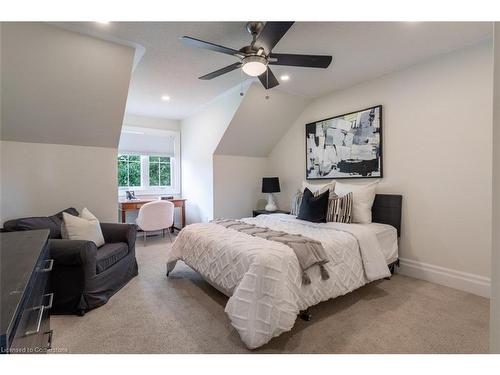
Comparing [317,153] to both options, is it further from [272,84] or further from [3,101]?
[3,101]

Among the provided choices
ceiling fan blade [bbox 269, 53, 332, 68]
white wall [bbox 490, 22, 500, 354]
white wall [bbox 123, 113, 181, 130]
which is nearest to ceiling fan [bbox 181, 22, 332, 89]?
ceiling fan blade [bbox 269, 53, 332, 68]

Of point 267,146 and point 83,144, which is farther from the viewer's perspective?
point 267,146

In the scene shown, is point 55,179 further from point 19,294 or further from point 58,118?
point 19,294

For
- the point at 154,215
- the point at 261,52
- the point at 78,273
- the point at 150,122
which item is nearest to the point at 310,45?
the point at 261,52

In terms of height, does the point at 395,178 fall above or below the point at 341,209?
above

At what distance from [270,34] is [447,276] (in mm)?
3046

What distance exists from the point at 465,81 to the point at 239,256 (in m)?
2.91

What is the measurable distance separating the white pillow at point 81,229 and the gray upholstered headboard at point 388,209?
10.8ft

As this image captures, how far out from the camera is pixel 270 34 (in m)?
1.83

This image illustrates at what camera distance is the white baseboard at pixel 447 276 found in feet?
7.97

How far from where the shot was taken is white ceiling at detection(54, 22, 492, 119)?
85.6 inches
